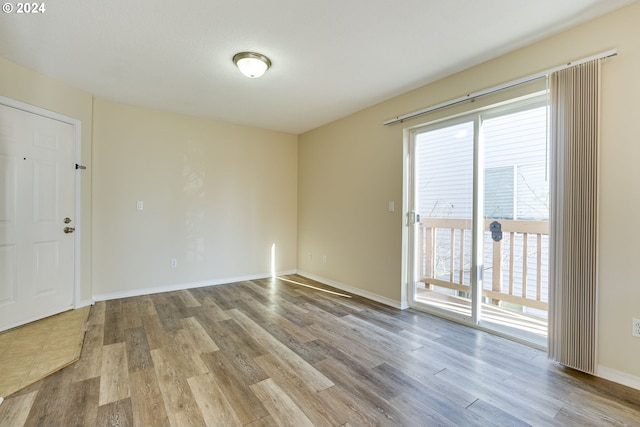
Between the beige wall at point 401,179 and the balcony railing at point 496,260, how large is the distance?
37 centimetres

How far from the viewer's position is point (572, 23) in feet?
6.84

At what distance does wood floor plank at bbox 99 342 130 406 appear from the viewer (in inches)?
69.0

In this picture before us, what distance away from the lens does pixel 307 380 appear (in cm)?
193

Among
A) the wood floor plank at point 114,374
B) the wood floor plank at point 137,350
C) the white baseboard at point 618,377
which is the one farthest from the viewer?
the wood floor plank at point 137,350

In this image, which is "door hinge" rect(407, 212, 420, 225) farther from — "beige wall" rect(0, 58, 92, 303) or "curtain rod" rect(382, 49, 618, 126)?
"beige wall" rect(0, 58, 92, 303)

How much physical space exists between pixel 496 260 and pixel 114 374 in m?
3.28

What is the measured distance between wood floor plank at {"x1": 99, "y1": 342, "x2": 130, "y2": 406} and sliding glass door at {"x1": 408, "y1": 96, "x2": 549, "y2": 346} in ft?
9.35

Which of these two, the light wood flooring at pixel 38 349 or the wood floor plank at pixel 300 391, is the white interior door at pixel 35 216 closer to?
the light wood flooring at pixel 38 349

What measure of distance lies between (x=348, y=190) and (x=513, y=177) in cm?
205

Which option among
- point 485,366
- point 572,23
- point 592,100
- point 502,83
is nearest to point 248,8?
point 502,83

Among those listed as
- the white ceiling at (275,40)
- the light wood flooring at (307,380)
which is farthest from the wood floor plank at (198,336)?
the white ceiling at (275,40)

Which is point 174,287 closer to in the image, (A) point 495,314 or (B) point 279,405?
(B) point 279,405

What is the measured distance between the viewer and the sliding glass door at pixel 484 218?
247 cm

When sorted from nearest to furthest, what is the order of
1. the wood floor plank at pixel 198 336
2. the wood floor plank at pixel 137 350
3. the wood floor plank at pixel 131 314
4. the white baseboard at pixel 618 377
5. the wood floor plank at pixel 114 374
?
the wood floor plank at pixel 114 374 < the white baseboard at pixel 618 377 < the wood floor plank at pixel 137 350 < the wood floor plank at pixel 198 336 < the wood floor plank at pixel 131 314
